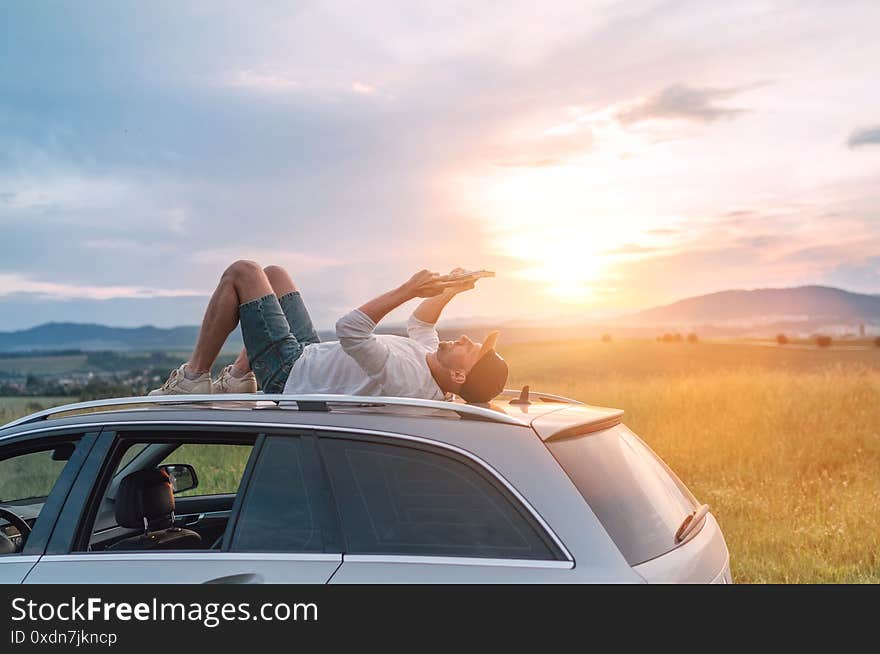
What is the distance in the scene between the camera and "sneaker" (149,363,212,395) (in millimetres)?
5820

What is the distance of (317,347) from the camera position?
620cm

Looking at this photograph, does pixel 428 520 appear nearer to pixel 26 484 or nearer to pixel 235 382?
pixel 235 382

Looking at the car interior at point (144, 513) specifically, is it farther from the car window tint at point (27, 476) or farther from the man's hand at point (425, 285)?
the car window tint at point (27, 476)

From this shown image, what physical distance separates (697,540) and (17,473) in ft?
30.0

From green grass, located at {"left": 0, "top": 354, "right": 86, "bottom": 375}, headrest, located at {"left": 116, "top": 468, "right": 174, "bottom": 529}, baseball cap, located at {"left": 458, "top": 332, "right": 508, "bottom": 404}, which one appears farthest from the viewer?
green grass, located at {"left": 0, "top": 354, "right": 86, "bottom": 375}

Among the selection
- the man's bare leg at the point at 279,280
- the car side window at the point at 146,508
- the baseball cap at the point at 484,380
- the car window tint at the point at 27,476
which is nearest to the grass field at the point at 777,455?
the car window tint at the point at 27,476

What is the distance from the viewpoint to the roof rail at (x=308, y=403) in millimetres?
3404

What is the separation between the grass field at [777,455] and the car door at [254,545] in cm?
481

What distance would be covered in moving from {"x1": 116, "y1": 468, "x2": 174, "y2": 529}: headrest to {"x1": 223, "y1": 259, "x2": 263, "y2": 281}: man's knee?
2.00m

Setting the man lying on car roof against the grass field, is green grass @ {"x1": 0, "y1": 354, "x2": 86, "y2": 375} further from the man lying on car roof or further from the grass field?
the man lying on car roof

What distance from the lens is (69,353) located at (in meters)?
60.0

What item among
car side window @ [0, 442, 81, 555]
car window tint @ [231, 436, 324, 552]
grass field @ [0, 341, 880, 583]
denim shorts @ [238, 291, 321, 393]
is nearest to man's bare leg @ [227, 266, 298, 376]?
denim shorts @ [238, 291, 321, 393]
